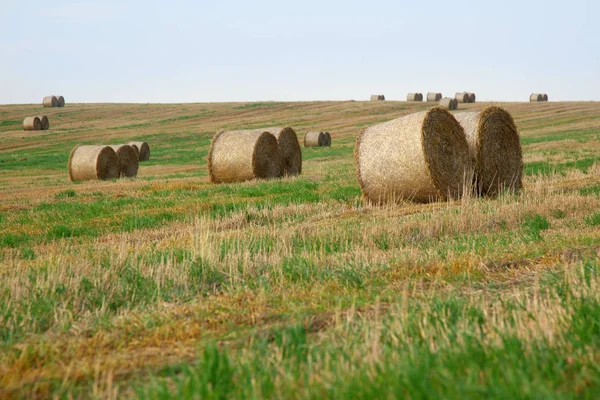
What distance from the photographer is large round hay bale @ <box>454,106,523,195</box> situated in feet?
47.9

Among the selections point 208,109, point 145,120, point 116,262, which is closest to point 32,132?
point 145,120

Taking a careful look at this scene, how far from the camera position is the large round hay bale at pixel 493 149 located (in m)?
14.6

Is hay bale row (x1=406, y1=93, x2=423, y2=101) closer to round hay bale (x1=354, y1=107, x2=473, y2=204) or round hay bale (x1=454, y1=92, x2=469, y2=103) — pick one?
round hay bale (x1=454, y1=92, x2=469, y2=103)

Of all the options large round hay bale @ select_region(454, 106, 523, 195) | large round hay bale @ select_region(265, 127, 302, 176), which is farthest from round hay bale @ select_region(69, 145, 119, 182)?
large round hay bale @ select_region(454, 106, 523, 195)

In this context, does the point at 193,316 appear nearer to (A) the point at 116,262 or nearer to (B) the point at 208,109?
(A) the point at 116,262

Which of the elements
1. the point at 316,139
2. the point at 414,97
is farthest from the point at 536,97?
the point at 316,139

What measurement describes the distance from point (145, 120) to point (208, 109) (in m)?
7.76

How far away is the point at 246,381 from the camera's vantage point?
3.39 meters

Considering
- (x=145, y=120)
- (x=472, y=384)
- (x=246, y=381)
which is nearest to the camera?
(x=472, y=384)

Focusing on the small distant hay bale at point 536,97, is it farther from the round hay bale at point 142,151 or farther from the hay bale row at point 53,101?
the hay bale row at point 53,101

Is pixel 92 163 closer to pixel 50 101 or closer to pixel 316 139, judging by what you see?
pixel 316 139

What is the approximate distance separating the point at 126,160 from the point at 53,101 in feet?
158

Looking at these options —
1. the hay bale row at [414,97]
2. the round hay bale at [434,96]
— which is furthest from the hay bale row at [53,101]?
the round hay bale at [434,96]

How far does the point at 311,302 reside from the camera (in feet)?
17.5
